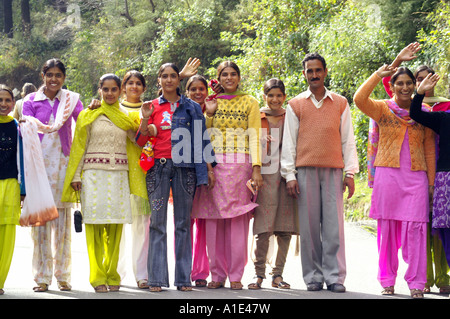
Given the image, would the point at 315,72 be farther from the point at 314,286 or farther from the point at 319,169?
the point at 314,286

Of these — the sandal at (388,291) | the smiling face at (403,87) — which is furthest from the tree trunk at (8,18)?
the sandal at (388,291)

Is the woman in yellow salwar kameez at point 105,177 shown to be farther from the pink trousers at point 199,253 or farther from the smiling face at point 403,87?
the smiling face at point 403,87

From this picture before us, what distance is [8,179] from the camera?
668cm

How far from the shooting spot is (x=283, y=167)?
692 centimetres

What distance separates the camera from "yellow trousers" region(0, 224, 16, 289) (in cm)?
646

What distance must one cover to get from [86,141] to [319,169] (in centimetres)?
234

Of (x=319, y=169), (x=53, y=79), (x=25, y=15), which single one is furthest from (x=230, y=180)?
(x=25, y=15)

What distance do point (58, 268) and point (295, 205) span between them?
251cm

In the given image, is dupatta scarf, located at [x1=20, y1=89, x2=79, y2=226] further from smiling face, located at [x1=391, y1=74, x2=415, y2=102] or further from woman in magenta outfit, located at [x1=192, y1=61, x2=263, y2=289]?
smiling face, located at [x1=391, y1=74, x2=415, y2=102]

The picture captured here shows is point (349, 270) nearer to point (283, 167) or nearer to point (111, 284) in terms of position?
point (283, 167)

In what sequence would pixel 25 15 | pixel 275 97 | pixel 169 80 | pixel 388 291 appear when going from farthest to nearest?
1. pixel 25 15
2. pixel 275 97
3. pixel 169 80
4. pixel 388 291

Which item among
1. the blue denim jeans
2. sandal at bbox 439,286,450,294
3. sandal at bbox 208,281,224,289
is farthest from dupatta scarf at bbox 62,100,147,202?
sandal at bbox 439,286,450,294

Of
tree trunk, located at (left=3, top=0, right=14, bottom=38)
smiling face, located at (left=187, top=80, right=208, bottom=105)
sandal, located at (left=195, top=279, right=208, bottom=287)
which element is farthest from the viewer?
tree trunk, located at (left=3, top=0, right=14, bottom=38)

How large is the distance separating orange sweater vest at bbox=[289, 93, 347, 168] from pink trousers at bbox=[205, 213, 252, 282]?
35.6 inches
